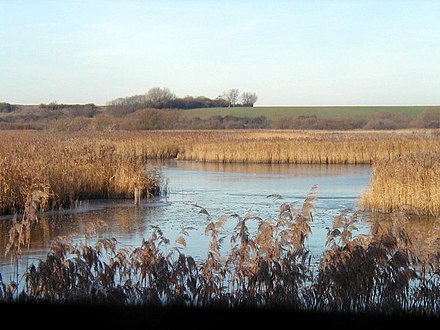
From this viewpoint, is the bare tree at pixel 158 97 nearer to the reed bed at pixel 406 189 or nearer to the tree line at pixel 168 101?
the tree line at pixel 168 101

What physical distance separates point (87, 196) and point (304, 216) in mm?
9406

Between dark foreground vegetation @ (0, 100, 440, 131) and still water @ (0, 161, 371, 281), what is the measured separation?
25658 mm

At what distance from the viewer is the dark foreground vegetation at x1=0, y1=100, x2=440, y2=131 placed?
5231 cm

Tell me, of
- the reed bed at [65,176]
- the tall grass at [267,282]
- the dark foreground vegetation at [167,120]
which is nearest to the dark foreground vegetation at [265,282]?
the tall grass at [267,282]

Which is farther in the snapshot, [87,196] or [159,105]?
[159,105]

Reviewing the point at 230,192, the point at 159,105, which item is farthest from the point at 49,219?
the point at 159,105

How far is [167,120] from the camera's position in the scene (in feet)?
185

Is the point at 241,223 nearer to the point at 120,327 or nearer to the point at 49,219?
the point at 120,327

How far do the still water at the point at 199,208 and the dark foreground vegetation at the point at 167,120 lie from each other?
25.7 meters

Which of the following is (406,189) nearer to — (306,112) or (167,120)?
(167,120)

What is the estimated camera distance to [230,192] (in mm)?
17875

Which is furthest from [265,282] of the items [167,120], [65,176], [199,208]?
[167,120]

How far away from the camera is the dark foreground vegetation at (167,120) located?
52312mm

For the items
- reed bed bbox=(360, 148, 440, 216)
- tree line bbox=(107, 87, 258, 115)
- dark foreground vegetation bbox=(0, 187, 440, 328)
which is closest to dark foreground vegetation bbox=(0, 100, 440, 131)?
tree line bbox=(107, 87, 258, 115)
